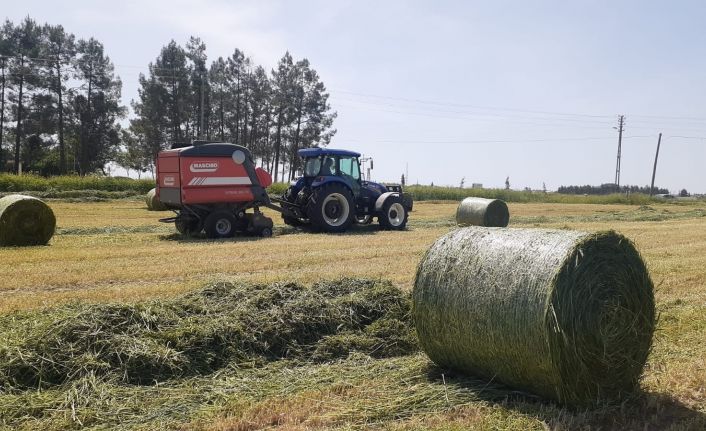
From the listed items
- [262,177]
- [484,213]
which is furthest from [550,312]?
[484,213]

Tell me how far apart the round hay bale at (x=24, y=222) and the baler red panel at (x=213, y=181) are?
3.09m

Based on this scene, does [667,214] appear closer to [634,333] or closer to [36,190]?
[634,333]

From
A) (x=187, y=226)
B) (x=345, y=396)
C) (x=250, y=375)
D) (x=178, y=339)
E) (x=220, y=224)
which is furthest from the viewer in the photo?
(x=187, y=226)

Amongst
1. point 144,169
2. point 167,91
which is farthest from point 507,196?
point 144,169

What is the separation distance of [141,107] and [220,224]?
3848 cm

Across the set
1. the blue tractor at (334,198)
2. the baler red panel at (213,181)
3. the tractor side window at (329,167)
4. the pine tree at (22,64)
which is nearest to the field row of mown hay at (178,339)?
the baler red panel at (213,181)

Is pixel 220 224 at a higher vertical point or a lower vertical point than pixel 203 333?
higher

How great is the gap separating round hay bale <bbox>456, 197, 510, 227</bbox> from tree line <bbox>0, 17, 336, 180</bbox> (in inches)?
1187

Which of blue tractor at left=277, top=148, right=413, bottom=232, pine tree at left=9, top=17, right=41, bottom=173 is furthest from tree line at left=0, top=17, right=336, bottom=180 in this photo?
blue tractor at left=277, top=148, right=413, bottom=232

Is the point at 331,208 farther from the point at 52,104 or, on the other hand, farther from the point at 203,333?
the point at 52,104

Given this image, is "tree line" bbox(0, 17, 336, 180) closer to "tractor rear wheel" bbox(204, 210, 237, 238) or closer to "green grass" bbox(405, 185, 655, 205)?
"green grass" bbox(405, 185, 655, 205)

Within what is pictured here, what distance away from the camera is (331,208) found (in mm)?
16859

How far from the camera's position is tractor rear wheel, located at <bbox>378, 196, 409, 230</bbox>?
1778 centimetres

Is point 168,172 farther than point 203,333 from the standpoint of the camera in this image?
Yes
